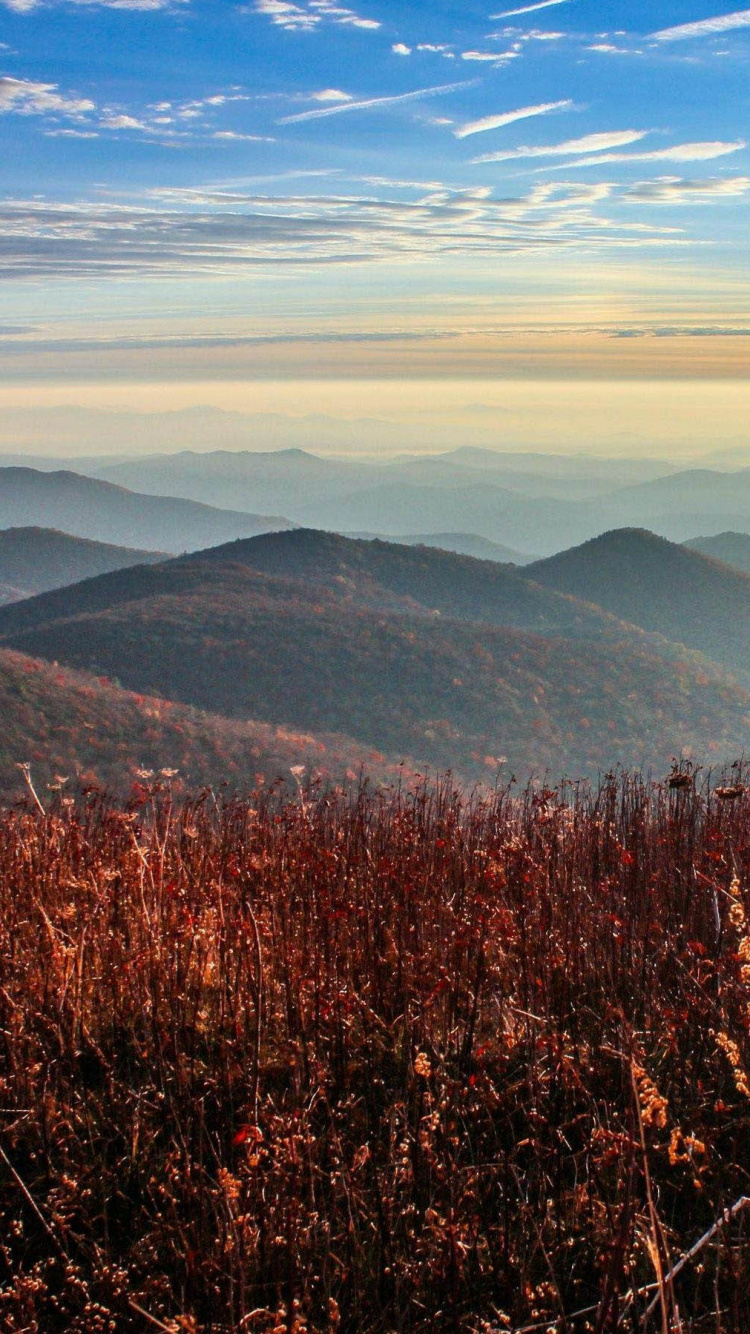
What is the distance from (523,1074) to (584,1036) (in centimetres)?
25

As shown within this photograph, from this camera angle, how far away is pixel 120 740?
116 feet

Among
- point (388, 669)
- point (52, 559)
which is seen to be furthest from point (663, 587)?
point (52, 559)

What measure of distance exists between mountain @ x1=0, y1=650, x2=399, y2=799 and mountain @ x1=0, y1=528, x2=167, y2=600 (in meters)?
86.0

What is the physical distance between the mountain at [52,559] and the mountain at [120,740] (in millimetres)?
86039

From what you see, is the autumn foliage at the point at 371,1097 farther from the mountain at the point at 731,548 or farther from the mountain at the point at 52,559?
the mountain at the point at 731,548

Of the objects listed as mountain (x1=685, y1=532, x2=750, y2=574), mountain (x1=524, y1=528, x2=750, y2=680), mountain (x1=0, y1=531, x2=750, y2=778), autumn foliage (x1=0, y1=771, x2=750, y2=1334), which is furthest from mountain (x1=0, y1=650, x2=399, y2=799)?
mountain (x1=685, y1=532, x2=750, y2=574)

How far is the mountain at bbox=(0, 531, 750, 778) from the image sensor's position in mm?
49562

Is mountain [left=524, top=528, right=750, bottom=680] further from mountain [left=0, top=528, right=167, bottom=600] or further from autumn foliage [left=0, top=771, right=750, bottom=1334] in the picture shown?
autumn foliage [left=0, top=771, right=750, bottom=1334]

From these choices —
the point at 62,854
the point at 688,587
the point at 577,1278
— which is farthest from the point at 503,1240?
the point at 688,587

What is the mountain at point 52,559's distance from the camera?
124688mm

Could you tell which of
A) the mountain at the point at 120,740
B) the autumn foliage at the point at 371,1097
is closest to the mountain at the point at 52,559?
the mountain at the point at 120,740

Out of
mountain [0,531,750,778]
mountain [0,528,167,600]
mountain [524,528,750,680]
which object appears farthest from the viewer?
mountain [0,528,167,600]

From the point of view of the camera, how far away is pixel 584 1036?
11.6 ft

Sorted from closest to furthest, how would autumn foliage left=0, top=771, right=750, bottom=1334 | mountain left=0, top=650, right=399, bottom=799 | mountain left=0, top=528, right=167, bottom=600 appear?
autumn foliage left=0, top=771, right=750, bottom=1334
mountain left=0, top=650, right=399, bottom=799
mountain left=0, top=528, right=167, bottom=600
